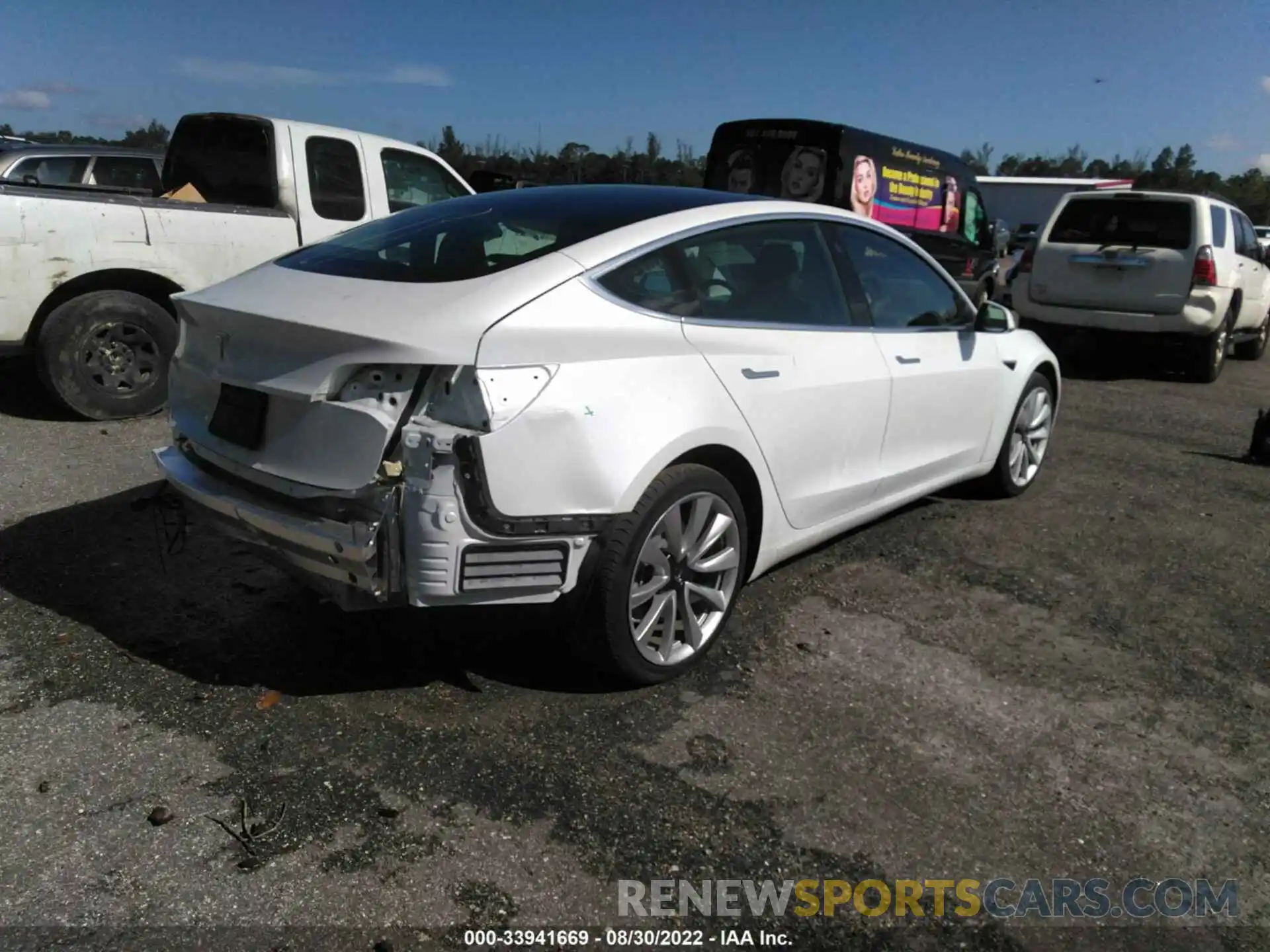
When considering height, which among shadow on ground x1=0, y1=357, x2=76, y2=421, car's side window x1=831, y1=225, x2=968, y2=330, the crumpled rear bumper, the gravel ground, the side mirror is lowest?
the gravel ground

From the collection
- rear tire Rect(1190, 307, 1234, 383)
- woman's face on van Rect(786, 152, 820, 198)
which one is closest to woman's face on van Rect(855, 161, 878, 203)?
woman's face on van Rect(786, 152, 820, 198)

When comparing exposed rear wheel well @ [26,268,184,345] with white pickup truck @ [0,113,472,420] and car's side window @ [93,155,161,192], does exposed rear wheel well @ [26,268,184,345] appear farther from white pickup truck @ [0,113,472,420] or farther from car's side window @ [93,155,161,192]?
car's side window @ [93,155,161,192]

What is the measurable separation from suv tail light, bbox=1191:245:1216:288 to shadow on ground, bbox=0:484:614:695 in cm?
876

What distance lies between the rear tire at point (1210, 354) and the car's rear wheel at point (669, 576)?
8.76 m

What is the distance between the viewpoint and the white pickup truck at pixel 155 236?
590 centimetres

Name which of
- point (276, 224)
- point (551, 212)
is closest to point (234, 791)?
point (551, 212)

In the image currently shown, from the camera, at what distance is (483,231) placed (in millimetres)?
3488

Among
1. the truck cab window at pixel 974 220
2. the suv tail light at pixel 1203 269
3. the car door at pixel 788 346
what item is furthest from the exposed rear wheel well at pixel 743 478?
the truck cab window at pixel 974 220

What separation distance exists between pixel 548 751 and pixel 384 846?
0.58m

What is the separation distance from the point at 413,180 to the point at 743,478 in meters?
5.37

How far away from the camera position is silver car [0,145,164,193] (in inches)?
363

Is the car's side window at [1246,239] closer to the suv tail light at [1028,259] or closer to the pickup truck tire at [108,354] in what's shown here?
the suv tail light at [1028,259]

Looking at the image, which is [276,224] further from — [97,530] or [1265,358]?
[1265,358]

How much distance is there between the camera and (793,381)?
3.55 metres
